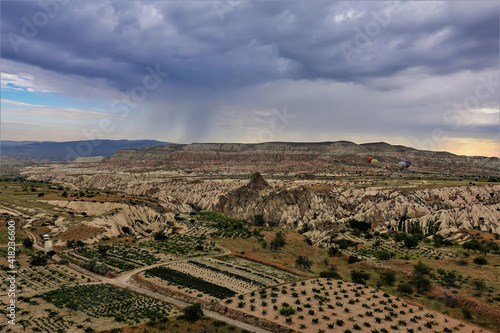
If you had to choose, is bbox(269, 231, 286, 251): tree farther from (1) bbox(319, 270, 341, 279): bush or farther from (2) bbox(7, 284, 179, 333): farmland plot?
(2) bbox(7, 284, 179, 333): farmland plot

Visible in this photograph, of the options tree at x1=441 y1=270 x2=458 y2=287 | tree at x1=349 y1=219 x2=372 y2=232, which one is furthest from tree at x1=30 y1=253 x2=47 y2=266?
tree at x1=349 y1=219 x2=372 y2=232

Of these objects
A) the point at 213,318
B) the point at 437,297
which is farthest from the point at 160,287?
the point at 437,297

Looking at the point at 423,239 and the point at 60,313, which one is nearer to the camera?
the point at 60,313

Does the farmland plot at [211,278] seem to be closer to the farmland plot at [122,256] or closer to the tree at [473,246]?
the farmland plot at [122,256]

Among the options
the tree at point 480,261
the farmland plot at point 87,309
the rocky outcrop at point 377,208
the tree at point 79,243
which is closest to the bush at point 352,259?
the tree at point 480,261

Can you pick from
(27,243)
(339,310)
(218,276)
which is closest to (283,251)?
(218,276)

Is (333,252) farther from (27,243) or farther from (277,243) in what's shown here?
(27,243)

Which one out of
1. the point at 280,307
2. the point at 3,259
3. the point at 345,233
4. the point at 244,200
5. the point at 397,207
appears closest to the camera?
the point at 280,307

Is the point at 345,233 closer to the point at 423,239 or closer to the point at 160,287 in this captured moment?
the point at 423,239
